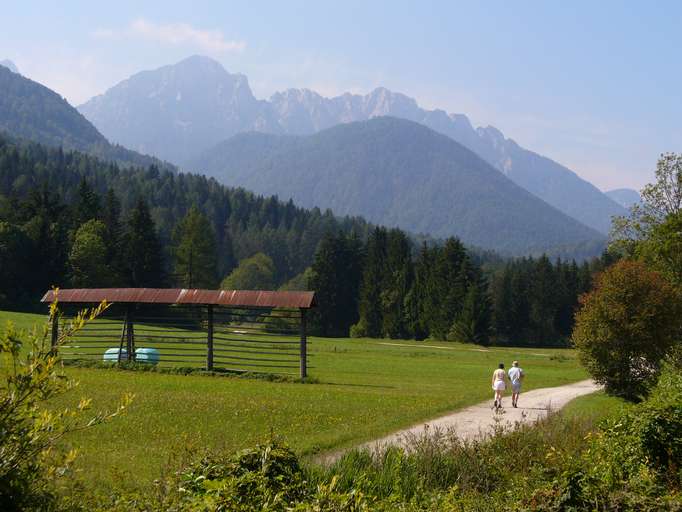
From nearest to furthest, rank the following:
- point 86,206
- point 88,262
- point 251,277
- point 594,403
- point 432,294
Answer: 1. point 594,403
2. point 88,262
3. point 86,206
4. point 432,294
5. point 251,277

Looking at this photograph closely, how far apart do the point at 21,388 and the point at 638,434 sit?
8.80 meters

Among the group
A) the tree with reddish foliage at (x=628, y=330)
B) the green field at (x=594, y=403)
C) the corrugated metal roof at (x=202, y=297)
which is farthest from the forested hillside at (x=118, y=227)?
the green field at (x=594, y=403)

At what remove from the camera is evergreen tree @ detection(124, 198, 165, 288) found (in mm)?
81438

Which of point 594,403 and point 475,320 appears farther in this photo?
point 475,320

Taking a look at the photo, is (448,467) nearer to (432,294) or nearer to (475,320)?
(475,320)

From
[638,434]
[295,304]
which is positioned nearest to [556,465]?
[638,434]

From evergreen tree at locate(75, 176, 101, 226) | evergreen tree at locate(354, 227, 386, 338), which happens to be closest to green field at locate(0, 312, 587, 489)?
evergreen tree at locate(75, 176, 101, 226)

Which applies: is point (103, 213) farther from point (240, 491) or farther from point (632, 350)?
point (240, 491)

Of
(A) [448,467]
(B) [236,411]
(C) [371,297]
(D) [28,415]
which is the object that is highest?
(C) [371,297]

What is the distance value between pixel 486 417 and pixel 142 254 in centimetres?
6911

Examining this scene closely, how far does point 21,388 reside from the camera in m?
4.86

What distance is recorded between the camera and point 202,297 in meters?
27.6

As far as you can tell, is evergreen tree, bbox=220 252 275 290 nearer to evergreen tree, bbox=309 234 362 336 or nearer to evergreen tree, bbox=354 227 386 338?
evergreen tree, bbox=309 234 362 336

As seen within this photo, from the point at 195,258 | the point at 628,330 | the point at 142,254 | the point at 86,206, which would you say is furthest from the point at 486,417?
the point at 195,258
